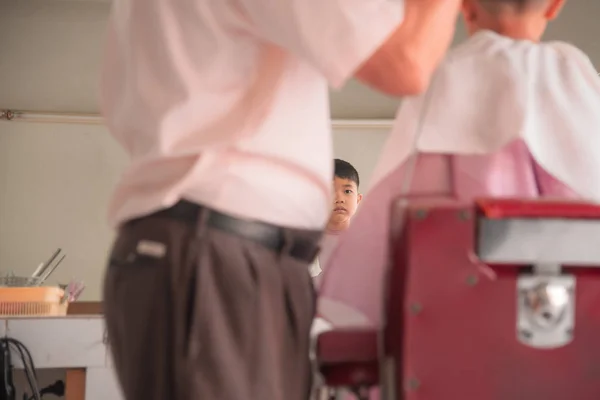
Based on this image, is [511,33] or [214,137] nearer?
[214,137]

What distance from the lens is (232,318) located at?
0.84 m

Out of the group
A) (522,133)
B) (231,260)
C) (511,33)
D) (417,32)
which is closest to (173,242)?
(231,260)

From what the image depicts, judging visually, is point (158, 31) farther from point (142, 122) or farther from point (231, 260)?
point (231, 260)

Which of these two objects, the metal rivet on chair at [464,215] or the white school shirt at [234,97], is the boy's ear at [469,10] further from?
the metal rivet on chair at [464,215]

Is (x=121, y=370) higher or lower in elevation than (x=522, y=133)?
lower

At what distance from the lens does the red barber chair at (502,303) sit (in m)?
0.80

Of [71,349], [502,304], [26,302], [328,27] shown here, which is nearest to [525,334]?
[502,304]

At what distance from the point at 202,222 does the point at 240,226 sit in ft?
0.14

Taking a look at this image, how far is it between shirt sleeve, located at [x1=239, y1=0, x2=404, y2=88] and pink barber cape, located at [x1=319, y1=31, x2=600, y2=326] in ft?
0.99

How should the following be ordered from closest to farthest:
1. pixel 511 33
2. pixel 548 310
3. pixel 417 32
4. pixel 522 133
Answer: pixel 548 310 < pixel 417 32 < pixel 522 133 < pixel 511 33

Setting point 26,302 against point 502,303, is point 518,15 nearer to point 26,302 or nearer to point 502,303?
point 502,303

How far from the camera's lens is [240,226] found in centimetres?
85

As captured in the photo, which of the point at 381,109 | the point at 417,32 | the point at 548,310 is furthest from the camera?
the point at 381,109

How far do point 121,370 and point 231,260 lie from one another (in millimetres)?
186
